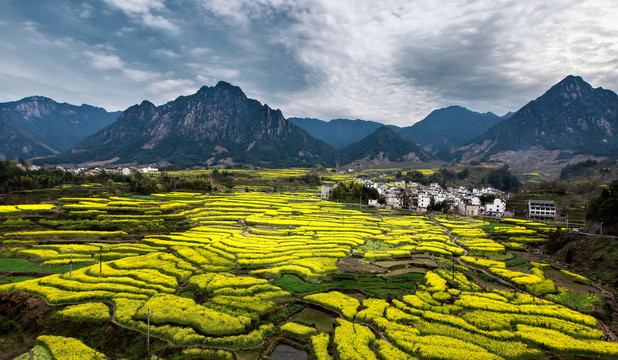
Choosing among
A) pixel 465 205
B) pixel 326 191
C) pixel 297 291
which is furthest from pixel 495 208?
pixel 297 291

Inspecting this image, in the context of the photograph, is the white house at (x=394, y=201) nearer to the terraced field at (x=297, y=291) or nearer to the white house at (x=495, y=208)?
the white house at (x=495, y=208)

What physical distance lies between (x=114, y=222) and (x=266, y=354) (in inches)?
1647

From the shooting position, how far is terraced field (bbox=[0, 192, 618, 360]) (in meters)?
19.1

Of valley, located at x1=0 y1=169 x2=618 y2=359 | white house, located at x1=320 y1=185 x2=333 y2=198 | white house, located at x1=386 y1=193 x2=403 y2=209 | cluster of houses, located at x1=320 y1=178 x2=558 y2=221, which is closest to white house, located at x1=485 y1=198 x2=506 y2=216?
cluster of houses, located at x1=320 y1=178 x2=558 y2=221

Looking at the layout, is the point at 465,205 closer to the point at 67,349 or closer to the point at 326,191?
the point at 326,191

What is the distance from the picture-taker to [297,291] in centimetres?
2672

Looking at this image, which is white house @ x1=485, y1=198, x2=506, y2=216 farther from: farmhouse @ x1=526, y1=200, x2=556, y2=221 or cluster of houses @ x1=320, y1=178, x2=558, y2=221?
farmhouse @ x1=526, y1=200, x2=556, y2=221

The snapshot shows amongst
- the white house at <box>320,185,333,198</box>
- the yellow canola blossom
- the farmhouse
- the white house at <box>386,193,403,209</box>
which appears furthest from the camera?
the white house at <box>320,185,333,198</box>

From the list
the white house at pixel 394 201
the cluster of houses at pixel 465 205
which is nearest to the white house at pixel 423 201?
the cluster of houses at pixel 465 205

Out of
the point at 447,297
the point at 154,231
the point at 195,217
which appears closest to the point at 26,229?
the point at 154,231

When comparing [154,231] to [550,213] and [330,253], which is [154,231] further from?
[550,213]

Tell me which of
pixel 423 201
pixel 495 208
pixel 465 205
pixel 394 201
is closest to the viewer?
pixel 495 208

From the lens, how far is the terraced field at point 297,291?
1906cm

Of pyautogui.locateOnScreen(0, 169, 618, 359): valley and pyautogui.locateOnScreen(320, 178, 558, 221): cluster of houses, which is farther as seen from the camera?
pyautogui.locateOnScreen(320, 178, 558, 221): cluster of houses
